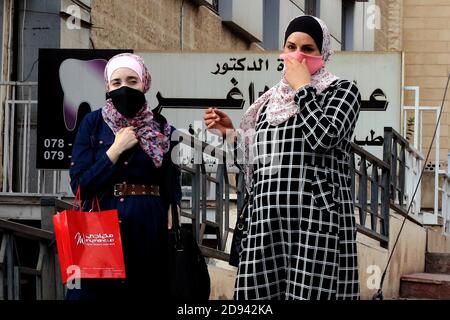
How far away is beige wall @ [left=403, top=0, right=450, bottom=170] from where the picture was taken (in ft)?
111

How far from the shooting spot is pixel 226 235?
10945 mm

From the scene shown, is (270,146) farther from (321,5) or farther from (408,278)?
(321,5)

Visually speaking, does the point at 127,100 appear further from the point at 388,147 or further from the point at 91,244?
the point at 388,147

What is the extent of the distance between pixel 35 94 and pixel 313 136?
9285mm

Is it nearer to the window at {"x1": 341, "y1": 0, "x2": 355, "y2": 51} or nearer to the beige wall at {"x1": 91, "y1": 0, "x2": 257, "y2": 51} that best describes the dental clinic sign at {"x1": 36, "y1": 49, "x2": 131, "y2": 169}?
the beige wall at {"x1": 91, "y1": 0, "x2": 257, "y2": 51}

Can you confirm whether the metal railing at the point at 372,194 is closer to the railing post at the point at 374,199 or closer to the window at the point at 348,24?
the railing post at the point at 374,199

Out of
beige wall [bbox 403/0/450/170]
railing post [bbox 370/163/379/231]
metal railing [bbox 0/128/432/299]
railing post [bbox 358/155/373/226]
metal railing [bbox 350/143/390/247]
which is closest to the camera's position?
metal railing [bbox 0/128/432/299]

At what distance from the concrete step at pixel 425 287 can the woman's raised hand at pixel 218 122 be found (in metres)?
6.48

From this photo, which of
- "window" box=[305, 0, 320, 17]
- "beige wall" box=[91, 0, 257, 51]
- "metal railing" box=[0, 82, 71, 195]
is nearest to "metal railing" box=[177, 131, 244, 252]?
"metal railing" box=[0, 82, 71, 195]

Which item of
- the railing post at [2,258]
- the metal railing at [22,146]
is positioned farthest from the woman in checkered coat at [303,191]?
the metal railing at [22,146]

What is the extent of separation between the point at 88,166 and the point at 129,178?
7.2 inches

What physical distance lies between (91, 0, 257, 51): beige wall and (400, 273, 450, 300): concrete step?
4.50m

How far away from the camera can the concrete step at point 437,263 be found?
541 inches
